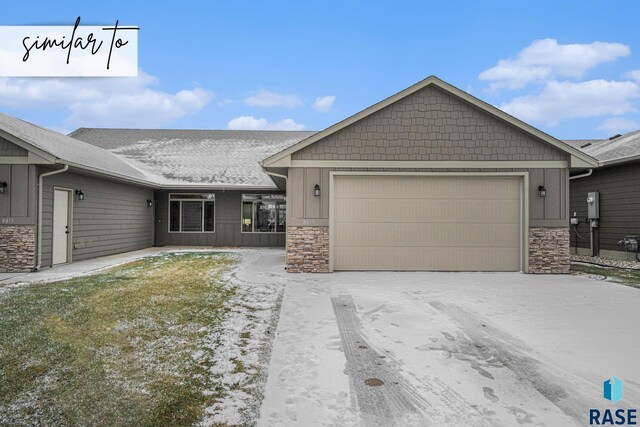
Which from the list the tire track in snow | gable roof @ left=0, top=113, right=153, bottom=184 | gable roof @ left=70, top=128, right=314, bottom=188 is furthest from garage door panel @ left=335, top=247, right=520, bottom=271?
gable roof @ left=0, top=113, right=153, bottom=184

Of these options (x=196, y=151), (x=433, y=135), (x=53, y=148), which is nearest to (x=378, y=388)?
(x=433, y=135)

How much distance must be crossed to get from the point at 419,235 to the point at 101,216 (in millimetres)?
9646

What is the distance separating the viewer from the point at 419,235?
928 centimetres

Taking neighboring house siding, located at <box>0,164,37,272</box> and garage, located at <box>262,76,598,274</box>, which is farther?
garage, located at <box>262,76,598,274</box>

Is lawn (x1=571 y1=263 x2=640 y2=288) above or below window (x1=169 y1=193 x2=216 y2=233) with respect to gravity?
below

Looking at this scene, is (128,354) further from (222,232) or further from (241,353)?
(222,232)

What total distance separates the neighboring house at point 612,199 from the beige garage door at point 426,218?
3.50m

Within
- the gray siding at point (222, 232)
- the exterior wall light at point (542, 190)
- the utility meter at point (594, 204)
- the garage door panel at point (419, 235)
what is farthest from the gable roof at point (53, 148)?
the utility meter at point (594, 204)

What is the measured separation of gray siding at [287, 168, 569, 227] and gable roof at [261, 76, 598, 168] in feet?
1.50

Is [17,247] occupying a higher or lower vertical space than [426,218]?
lower

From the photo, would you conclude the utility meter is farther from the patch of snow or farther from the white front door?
the white front door

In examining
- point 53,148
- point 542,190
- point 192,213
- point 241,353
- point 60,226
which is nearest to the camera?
point 241,353

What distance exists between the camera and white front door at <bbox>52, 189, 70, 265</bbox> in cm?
979

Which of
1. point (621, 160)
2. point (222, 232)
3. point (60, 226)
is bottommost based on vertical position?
point (222, 232)
